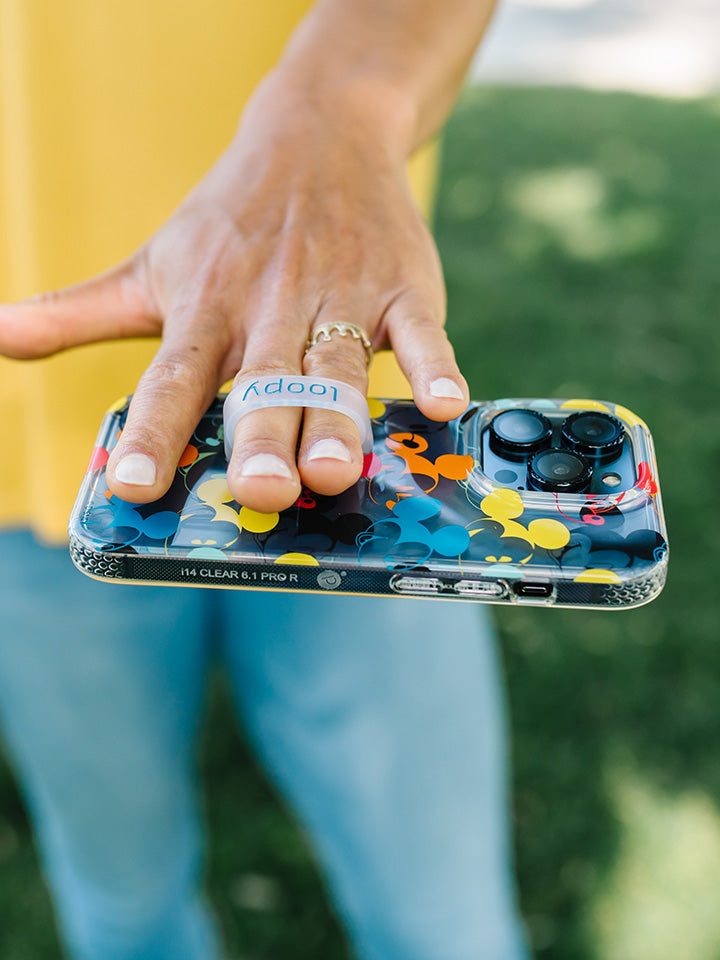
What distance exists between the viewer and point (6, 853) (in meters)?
2.04

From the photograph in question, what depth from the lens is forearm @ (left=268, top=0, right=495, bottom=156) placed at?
99 cm

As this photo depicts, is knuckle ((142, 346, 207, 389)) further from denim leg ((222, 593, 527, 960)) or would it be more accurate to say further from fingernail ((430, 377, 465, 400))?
denim leg ((222, 593, 527, 960))

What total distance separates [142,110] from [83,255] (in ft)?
0.65

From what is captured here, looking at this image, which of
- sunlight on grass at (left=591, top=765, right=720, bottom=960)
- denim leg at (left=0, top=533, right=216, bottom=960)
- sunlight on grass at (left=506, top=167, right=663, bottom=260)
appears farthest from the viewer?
sunlight on grass at (left=506, top=167, right=663, bottom=260)

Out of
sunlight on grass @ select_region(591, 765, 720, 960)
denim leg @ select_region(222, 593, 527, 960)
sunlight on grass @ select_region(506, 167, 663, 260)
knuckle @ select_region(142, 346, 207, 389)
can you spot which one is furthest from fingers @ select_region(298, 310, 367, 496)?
sunlight on grass @ select_region(506, 167, 663, 260)

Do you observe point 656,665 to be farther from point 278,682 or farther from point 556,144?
point 556,144

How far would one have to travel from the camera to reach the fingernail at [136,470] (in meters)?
0.78

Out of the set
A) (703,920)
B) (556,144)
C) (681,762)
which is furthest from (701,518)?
(556,144)

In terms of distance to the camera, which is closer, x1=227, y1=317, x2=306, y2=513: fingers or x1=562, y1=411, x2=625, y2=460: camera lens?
x1=227, y1=317, x2=306, y2=513: fingers

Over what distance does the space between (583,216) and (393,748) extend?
2.61 meters

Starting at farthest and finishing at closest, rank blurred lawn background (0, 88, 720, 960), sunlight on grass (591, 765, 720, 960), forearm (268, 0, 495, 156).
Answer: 1. blurred lawn background (0, 88, 720, 960)
2. sunlight on grass (591, 765, 720, 960)
3. forearm (268, 0, 495, 156)

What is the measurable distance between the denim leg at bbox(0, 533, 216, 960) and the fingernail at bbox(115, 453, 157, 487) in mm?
614

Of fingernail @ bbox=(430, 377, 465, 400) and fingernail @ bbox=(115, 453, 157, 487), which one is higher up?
fingernail @ bbox=(430, 377, 465, 400)


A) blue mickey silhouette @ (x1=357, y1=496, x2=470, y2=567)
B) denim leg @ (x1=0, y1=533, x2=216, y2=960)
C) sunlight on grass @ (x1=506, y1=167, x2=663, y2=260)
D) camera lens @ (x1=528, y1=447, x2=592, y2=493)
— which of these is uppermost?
camera lens @ (x1=528, y1=447, x2=592, y2=493)
